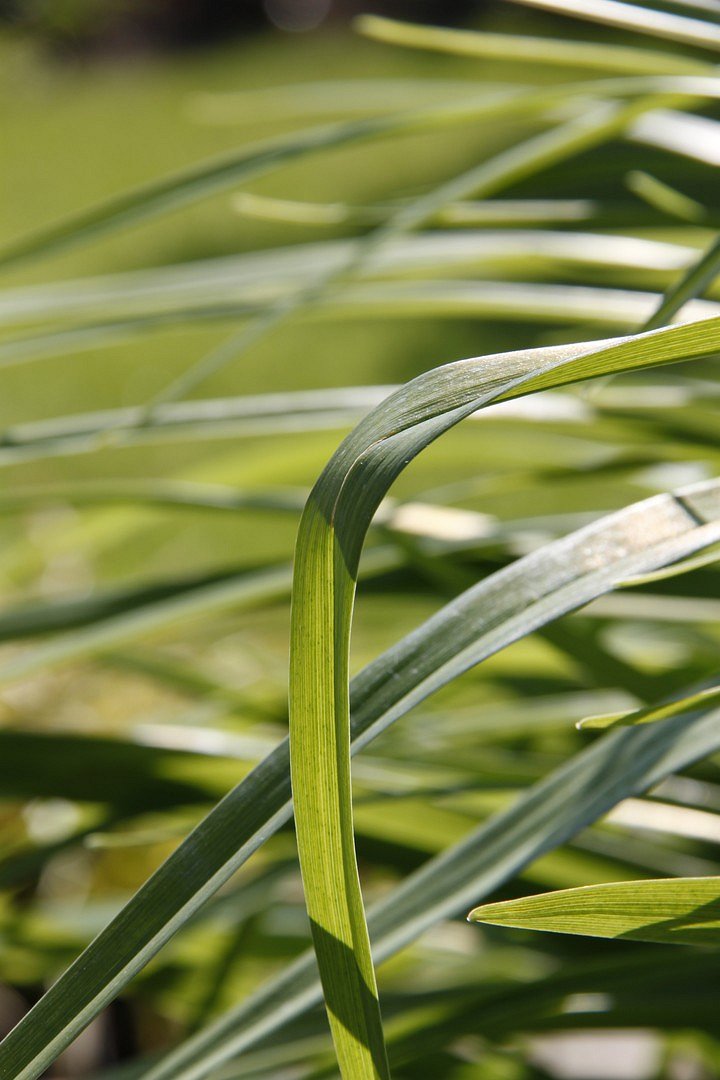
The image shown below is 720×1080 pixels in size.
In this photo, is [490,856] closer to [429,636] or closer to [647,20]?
[429,636]

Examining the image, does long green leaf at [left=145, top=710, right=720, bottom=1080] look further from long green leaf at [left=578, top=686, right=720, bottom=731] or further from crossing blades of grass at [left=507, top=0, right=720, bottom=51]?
crossing blades of grass at [left=507, top=0, right=720, bottom=51]

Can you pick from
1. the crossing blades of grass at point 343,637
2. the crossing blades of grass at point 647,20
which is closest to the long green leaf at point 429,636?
the crossing blades of grass at point 343,637

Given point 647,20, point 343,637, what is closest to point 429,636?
point 343,637

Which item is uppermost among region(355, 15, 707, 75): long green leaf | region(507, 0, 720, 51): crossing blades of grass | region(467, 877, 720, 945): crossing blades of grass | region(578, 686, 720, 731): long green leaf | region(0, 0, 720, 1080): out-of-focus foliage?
region(355, 15, 707, 75): long green leaf

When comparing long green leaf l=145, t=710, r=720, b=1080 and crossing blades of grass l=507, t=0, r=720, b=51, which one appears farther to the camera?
crossing blades of grass l=507, t=0, r=720, b=51

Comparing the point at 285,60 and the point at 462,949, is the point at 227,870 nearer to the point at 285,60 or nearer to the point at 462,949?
the point at 462,949

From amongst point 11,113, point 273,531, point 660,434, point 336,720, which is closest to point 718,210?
point 660,434

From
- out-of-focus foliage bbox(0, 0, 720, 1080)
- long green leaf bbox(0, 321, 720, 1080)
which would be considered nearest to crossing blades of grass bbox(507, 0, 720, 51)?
out-of-focus foliage bbox(0, 0, 720, 1080)

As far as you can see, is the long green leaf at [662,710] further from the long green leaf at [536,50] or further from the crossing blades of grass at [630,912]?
the long green leaf at [536,50]

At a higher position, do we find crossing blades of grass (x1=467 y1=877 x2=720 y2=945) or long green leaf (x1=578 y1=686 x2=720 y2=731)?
long green leaf (x1=578 y1=686 x2=720 y2=731)
